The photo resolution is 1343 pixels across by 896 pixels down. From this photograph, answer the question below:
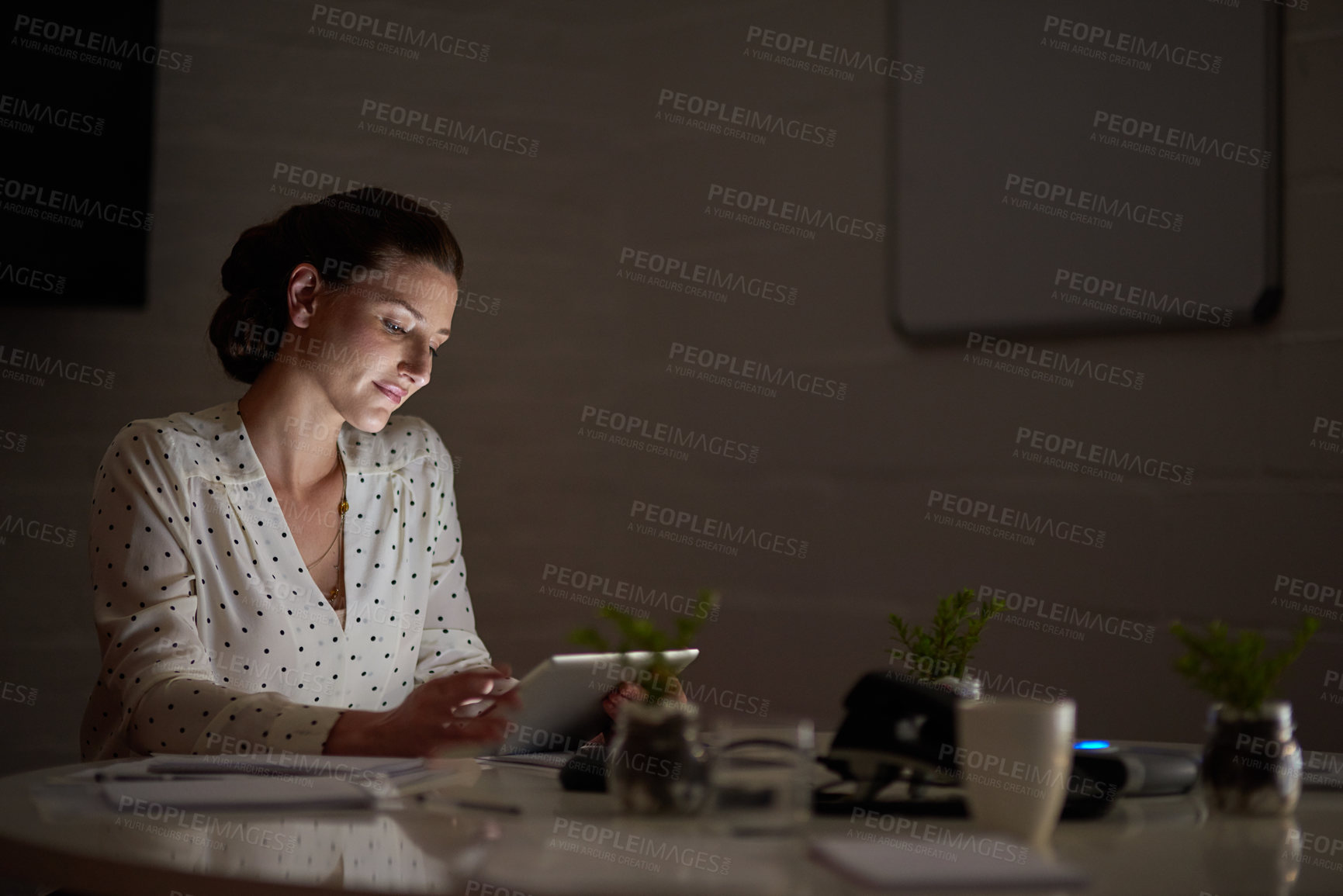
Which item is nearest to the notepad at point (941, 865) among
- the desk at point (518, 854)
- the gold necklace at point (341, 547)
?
the desk at point (518, 854)

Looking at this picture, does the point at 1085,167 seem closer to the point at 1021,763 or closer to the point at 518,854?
the point at 1021,763

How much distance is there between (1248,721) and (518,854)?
639mm

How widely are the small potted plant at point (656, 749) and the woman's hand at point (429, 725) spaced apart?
0.31 meters

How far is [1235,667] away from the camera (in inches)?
40.7

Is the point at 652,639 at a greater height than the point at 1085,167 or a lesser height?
lesser

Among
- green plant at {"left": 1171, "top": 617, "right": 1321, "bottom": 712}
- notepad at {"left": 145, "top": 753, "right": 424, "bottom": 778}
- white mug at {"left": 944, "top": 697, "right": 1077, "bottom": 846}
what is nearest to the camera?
white mug at {"left": 944, "top": 697, "right": 1077, "bottom": 846}

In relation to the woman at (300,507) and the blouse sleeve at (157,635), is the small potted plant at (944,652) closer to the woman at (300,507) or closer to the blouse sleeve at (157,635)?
the woman at (300,507)

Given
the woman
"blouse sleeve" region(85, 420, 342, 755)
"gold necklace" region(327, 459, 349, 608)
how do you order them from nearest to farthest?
1. "blouse sleeve" region(85, 420, 342, 755)
2. the woman
3. "gold necklace" region(327, 459, 349, 608)

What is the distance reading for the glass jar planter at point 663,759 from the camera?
966mm

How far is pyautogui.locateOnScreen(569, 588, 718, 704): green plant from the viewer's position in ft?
3.22

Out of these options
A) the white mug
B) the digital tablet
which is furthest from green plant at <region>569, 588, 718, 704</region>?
the white mug

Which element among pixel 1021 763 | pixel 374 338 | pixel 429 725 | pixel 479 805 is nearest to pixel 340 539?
pixel 374 338

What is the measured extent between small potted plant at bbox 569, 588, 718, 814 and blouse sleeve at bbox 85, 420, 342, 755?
0.55 metres

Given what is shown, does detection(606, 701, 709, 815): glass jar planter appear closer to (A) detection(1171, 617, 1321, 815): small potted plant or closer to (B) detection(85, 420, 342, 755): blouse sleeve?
(A) detection(1171, 617, 1321, 815): small potted plant
